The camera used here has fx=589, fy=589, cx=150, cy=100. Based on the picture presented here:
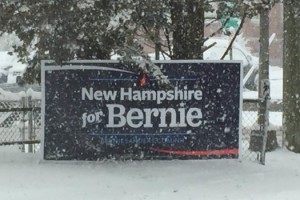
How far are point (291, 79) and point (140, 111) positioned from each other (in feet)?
9.30

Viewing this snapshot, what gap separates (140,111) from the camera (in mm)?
7938

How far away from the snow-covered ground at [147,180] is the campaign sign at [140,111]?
20cm

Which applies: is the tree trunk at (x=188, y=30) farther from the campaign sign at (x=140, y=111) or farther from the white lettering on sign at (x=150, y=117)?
the white lettering on sign at (x=150, y=117)

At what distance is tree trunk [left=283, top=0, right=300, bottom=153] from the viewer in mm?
9250

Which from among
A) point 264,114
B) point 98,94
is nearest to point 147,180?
point 98,94

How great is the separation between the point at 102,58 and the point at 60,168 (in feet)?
5.34

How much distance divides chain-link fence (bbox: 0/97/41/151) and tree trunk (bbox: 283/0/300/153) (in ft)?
12.9

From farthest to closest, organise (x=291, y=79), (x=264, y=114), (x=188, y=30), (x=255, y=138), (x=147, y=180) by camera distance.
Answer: (x=291, y=79), (x=255, y=138), (x=188, y=30), (x=264, y=114), (x=147, y=180)

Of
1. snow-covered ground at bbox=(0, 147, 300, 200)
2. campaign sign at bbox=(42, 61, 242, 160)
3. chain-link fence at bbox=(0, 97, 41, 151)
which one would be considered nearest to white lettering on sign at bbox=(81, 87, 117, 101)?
campaign sign at bbox=(42, 61, 242, 160)

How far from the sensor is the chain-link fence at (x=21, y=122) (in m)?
9.02

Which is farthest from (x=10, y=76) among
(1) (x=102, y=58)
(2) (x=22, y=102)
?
(1) (x=102, y=58)

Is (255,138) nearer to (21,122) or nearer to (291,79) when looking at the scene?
(291,79)

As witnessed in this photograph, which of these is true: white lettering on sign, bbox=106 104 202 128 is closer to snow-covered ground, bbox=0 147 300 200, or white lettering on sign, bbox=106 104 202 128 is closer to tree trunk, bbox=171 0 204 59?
snow-covered ground, bbox=0 147 300 200

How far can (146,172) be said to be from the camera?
763cm
